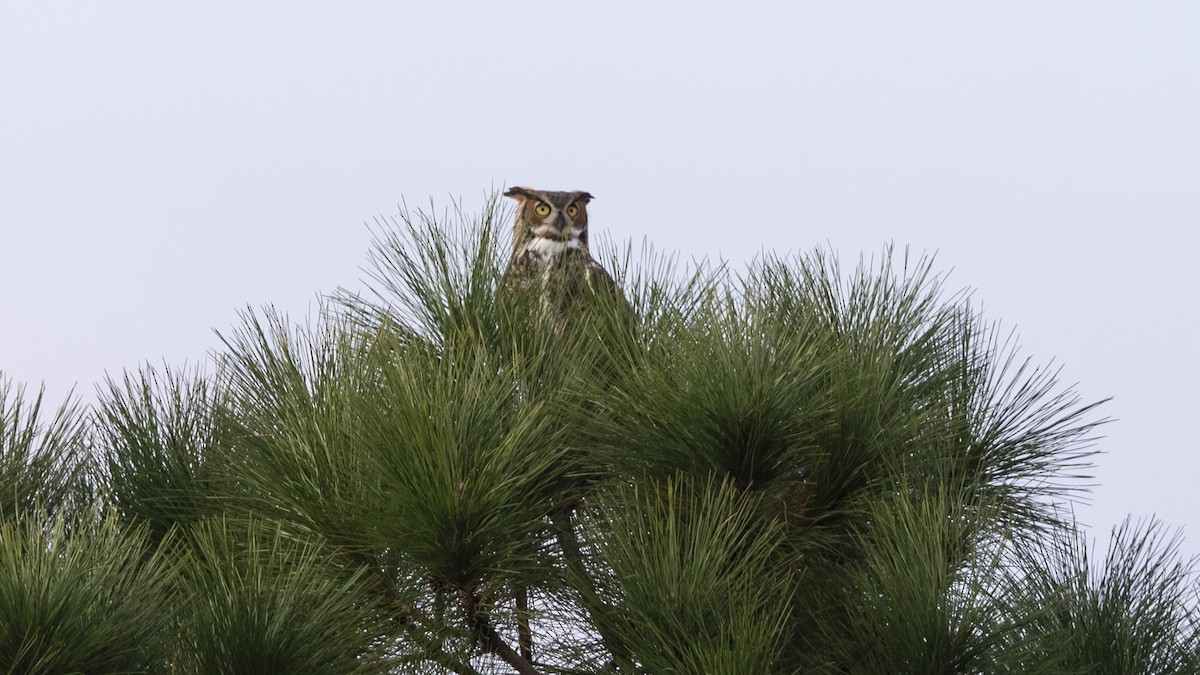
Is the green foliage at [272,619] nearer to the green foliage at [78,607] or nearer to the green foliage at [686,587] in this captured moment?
the green foliage at [78,607]

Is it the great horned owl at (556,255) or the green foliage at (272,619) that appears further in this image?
the great horned owl at (556,255)

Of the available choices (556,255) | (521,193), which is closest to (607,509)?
(556,255)

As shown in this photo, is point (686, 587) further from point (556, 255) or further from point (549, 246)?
point (549, 246)

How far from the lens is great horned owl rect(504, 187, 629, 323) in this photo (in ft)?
12.3

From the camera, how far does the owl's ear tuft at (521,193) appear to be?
17.1ft

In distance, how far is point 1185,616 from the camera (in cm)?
354

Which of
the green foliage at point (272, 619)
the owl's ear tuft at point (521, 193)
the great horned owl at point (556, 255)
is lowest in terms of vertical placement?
the green foliage at point (272, 619)

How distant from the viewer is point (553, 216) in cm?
505

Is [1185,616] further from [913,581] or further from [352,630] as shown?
[352,630]

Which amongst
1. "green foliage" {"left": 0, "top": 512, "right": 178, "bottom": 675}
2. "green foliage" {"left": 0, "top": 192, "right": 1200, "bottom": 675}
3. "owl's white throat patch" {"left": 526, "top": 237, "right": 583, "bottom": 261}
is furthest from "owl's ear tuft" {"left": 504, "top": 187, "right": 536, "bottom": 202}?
"green foliage" {"left": 0, "top": 512, "right": 178, "bottom": 675}

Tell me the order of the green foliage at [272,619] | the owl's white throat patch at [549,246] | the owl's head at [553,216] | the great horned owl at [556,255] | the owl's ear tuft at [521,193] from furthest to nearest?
the owl's ear tuft at [521,193], the owl's head at [553,216], the owl's white throat patch at [549,246], the great horned owl at [556,255], the green foliage at [272,619]

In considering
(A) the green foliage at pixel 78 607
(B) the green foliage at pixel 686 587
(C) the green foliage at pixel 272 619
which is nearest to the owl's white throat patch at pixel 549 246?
(B) the green foliage at pixel 686 587

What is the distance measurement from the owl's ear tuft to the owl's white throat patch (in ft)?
0.93

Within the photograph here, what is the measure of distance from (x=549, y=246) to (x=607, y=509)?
1.77 m
